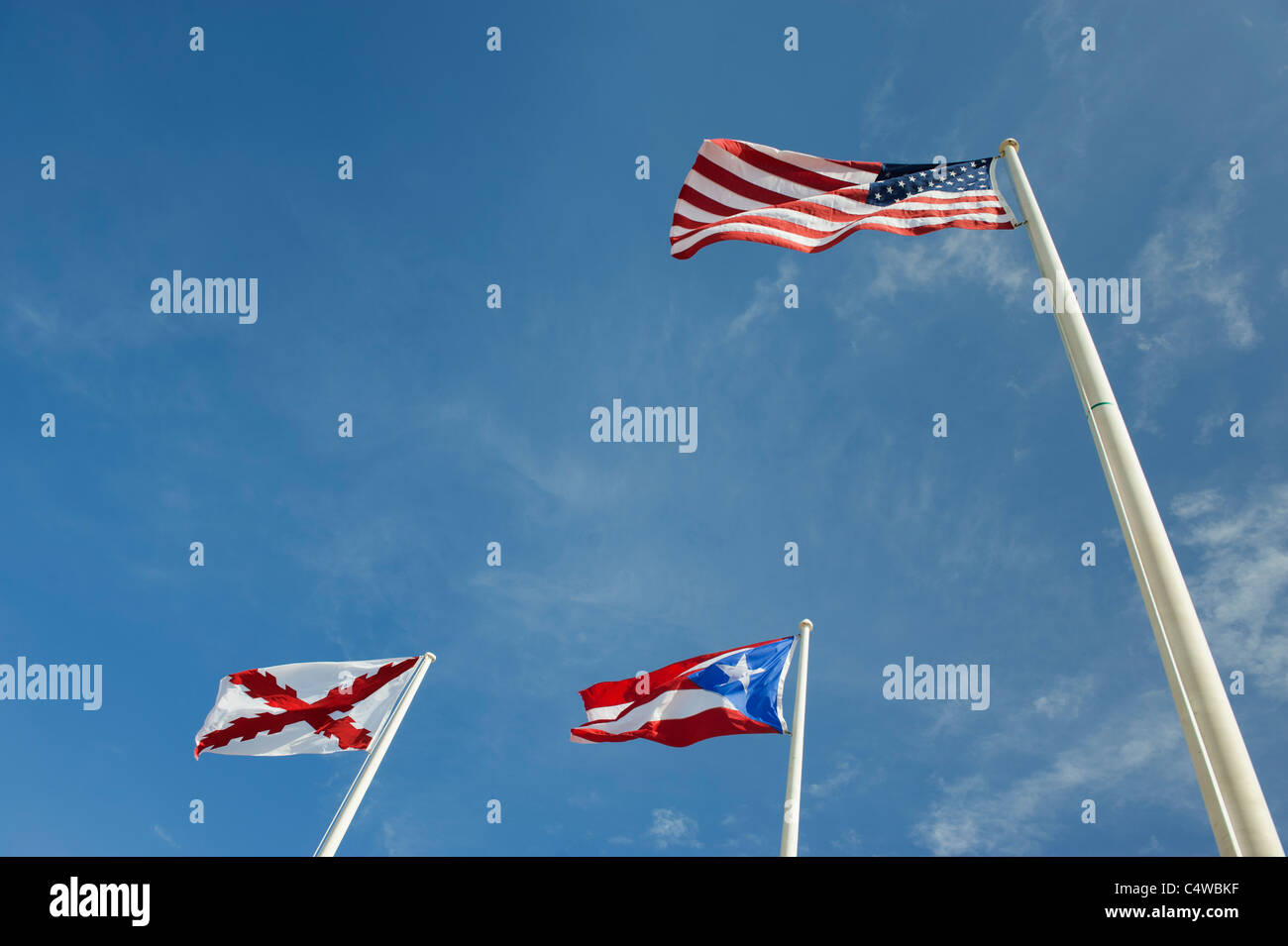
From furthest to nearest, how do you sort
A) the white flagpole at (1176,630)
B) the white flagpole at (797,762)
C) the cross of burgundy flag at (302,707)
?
the cross of burgundy flag at (302,707) → the white flagpole at (797,762) → the white flagpole at (1176,630)

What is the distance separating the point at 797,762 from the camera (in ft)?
42.5

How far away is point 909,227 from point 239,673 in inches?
568

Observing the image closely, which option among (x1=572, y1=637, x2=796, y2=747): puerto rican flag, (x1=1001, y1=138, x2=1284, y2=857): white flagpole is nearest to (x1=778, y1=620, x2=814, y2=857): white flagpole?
(x1=572, y1=637, x2=796, y2=747): puerto rican flag

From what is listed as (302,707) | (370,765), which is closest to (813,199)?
(370,765)

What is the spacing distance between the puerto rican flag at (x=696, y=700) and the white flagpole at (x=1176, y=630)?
28.0ft

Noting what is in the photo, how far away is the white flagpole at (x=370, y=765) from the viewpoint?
42.4 feet

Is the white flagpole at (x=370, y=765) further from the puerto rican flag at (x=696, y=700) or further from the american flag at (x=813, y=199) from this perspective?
the american flag at (x=813, y=199)

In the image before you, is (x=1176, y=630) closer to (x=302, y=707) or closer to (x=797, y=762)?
(x=797, y=762)

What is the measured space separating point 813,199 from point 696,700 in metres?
8.80

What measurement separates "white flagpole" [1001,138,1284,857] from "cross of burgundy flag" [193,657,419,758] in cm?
1301

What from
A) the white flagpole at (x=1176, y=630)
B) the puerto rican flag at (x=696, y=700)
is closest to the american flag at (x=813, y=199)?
the white flagpole at (x=1176, y=630)

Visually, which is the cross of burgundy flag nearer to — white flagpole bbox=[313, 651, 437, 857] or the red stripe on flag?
white flagpole bbox=[313, 651, 437, 857]

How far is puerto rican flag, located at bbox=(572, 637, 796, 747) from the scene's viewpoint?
552 inches

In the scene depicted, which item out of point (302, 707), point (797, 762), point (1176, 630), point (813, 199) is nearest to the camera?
point (1176, 630)
